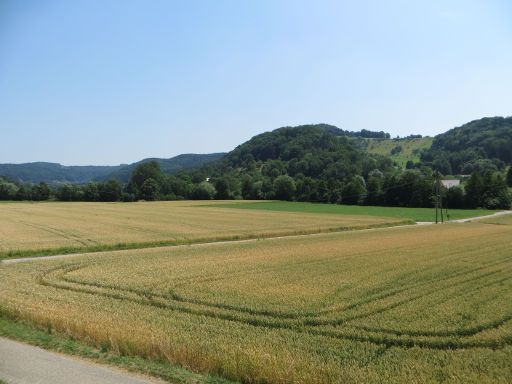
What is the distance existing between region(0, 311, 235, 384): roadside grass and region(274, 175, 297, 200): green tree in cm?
13698

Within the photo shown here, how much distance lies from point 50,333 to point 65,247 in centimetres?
2587

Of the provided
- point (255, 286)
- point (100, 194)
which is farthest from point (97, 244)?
point (100, 194)

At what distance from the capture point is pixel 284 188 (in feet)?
501

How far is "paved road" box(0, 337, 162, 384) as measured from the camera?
1061cm

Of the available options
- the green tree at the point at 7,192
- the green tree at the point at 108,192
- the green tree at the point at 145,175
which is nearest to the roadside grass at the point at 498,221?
the green tree at the point at 108,192

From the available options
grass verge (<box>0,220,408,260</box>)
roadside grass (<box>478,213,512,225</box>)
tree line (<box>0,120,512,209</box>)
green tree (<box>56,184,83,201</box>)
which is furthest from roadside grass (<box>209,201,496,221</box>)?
green tree (<box>56,184,83,201</box>)

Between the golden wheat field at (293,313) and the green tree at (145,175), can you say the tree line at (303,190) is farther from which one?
the golden wheat field at (293,313)

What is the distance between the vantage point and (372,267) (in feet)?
89.1

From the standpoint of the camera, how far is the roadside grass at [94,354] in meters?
10.9

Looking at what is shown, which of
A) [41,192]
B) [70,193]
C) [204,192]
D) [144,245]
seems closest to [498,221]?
[144,245]

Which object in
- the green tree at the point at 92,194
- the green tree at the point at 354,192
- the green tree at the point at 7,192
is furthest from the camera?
the green tree at the point at 92,194

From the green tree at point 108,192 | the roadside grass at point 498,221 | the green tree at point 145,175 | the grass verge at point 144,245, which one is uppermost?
the green tree at point 145,175

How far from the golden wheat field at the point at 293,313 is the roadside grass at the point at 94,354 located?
0.30 m

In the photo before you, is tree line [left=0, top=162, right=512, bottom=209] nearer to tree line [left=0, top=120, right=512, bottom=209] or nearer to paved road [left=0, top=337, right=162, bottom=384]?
tree line [left=0, top=120, right=512, bottom=209]
